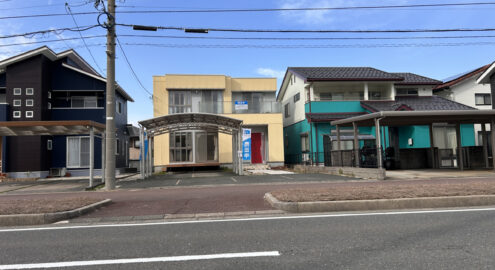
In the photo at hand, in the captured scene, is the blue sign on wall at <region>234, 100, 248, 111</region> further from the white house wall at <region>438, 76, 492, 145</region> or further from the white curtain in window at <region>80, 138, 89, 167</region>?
the white house wall at <region>438, 76, 492, 145</region>

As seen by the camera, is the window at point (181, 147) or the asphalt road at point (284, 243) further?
the window at point (181, 147)

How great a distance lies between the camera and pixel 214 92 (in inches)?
877

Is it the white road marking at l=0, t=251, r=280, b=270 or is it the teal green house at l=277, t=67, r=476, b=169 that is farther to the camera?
the teal green house at l=277, t=67, r=476, b=169

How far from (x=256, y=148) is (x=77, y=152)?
A: 11741 mm

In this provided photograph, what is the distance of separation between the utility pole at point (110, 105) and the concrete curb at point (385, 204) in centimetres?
727

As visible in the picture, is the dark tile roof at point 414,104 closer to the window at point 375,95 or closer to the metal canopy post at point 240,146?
the window at point 375,95

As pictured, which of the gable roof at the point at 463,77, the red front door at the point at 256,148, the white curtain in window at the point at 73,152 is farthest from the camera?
the gable roof at the point at 463,77

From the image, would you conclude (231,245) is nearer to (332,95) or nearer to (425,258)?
(425,258)

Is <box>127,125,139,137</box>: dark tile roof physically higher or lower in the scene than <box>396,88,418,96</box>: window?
lower

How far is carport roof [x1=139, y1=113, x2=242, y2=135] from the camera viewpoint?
16.5 m

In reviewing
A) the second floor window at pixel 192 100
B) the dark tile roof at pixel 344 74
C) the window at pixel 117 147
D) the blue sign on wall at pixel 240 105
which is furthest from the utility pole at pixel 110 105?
the dark tile roof at pixel 344 74

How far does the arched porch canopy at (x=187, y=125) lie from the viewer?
16383 mm

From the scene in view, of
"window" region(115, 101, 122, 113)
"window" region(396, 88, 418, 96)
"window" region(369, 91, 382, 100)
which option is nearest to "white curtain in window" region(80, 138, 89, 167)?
"window" region(115, 101, 122, 113)

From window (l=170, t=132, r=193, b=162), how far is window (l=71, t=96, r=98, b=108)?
5536 millimetres
